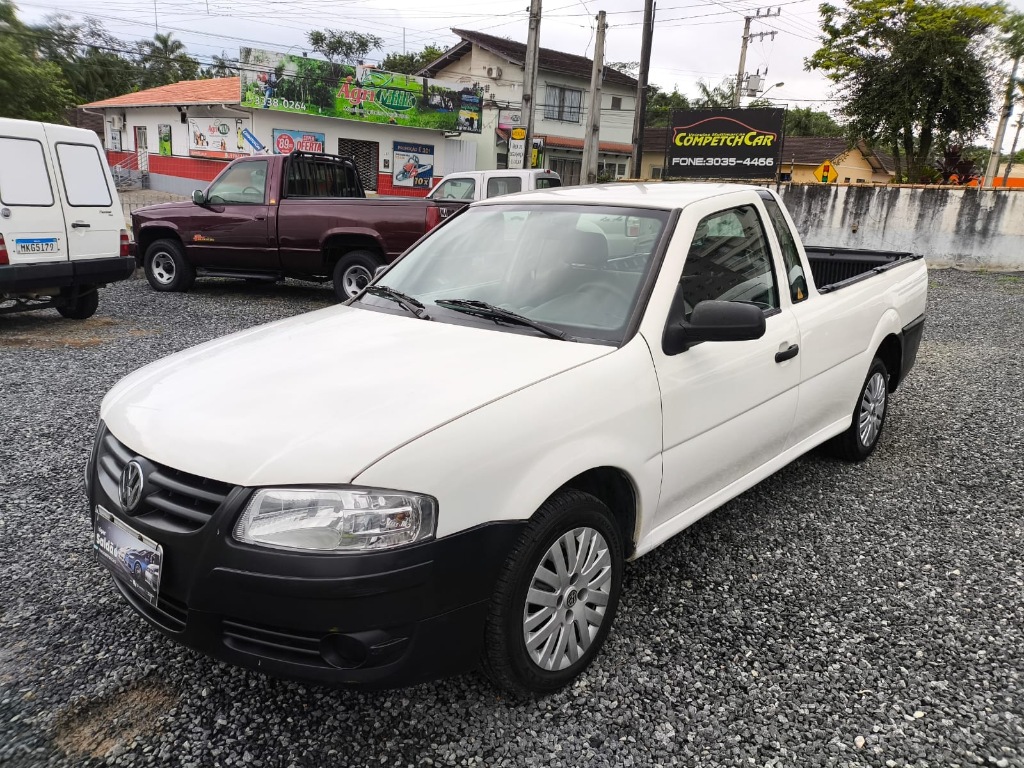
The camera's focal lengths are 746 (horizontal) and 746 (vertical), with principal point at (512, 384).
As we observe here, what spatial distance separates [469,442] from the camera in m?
2.14

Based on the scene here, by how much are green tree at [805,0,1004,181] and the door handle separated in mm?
25265

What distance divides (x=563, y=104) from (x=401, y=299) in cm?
4132

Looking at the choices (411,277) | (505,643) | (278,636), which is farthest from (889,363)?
(278,636)

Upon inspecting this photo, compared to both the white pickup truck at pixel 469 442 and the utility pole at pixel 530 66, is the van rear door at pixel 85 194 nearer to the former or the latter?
the white pickup truck at pixel 469 442

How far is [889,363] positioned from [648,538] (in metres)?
3.06

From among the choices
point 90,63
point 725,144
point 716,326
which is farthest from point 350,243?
point 90,63

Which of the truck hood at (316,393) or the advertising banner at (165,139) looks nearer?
the truck hood at (316,393)

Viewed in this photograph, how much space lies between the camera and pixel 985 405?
20.7ft

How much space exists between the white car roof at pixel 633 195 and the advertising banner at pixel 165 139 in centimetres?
3267

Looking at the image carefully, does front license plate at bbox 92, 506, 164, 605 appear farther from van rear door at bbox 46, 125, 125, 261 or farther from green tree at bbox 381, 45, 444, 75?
green tree at bbox 381, 45, 444, 75

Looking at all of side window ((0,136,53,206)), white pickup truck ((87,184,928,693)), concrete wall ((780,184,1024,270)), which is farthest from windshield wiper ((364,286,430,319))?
concrete wall ((780,184,1024,270))

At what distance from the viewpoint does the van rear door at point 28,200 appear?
7629 mm

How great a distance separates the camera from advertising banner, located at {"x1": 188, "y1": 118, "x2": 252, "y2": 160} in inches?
1139

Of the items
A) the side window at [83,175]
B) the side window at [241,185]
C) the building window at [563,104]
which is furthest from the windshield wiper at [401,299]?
the building window at [563,104]
